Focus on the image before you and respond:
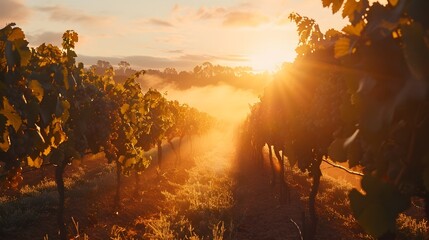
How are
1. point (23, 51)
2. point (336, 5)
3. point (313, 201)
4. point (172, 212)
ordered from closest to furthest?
point (336, 5)
point (23, 51)
point (313, 201)
point (172, 212)

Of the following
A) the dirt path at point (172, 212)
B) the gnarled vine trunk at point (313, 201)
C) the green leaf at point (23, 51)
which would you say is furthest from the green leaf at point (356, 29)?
the dirt path at point (172, 212)

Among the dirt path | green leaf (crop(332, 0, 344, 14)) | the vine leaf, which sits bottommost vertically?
the dirt path

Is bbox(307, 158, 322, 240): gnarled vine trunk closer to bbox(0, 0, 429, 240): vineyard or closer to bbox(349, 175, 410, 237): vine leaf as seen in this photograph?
bbox(0, 0, 429, 240): vineyard

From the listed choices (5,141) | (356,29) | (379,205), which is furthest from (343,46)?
(5,141)

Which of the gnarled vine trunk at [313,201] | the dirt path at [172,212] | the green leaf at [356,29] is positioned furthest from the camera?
the dirt path at [172,212]

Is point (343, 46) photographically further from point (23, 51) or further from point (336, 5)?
point (23, 51)

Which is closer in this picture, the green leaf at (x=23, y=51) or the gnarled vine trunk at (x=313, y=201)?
the green leaf at (x=23, y=51)

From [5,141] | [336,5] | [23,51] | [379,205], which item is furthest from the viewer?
[5,141]

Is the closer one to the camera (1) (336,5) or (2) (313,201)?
(1) (336,5)

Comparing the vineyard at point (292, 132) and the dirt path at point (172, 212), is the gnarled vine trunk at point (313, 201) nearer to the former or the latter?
the vineyard at point (292, 132)

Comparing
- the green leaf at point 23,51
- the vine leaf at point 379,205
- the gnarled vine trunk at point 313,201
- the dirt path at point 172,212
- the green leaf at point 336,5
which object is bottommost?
the dirt path at point 172,212

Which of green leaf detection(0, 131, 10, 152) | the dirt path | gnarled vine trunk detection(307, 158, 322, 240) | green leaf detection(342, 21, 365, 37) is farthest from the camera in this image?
the dirt path

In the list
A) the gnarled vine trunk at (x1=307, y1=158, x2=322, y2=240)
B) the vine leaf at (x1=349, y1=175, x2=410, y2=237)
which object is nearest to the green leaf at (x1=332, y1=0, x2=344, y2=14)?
the vine leaf at (x1=349, y1=175, x2=410, y2=237)

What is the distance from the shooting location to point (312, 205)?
10.5 m
